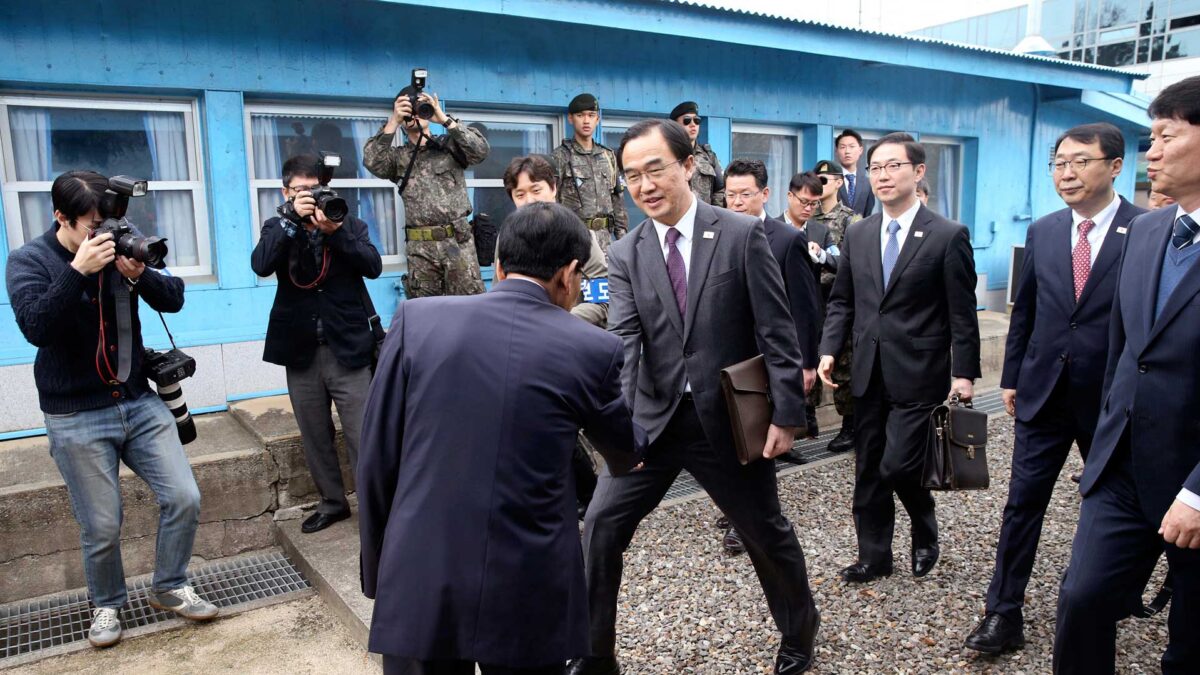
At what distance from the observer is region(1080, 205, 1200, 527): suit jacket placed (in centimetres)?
230

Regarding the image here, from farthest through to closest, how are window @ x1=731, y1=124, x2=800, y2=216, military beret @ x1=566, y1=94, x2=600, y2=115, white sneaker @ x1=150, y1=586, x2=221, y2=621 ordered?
1. window @ x1=731, y1=124, x2=800, y2=216
2. military beret @ x1=566, y1=94, x2=600, y2=115
3. white sneaker @ x1=150, y1=586, x2=221, y2=621

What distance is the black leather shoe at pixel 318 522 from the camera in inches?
183

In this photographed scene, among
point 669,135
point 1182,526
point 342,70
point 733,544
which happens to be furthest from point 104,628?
point 1182,526

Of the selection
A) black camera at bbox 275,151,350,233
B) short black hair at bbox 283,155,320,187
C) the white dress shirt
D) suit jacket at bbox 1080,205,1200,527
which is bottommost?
suit jacket at bbox 1080,205,1200,527

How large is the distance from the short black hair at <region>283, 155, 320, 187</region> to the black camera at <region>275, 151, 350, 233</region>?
0.15ft

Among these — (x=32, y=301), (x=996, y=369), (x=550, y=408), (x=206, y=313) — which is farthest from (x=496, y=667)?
(x=996, y=369)

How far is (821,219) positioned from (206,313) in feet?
14.9

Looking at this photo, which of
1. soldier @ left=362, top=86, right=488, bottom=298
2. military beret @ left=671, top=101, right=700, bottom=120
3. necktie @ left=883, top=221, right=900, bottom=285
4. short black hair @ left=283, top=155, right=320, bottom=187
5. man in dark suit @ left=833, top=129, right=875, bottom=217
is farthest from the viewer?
man in dark suit @ left=833, top=129, right=875, bottom=217

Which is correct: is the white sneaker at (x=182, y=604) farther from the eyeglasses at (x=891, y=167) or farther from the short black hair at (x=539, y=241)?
the eyeglasses at (x=891, y=167)

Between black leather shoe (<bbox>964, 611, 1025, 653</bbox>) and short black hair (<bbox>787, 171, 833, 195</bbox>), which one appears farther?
short black hair (<bbox>787, 171, 833, 195</bbox>)

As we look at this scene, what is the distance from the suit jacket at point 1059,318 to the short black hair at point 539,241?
225 centimetres

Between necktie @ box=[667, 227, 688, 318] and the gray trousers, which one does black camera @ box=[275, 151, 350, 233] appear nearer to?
the gray trousers

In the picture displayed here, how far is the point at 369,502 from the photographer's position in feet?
6.99

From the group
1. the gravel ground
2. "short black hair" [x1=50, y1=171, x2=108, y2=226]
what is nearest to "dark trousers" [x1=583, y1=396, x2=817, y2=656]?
the gravel ground
